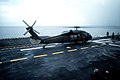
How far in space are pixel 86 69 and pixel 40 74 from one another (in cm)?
442

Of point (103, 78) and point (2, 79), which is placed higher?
point (2, 79)

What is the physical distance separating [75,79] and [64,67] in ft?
8.30

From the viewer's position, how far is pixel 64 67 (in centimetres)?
1106

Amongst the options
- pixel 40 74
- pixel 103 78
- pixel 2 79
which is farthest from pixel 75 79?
pixel 2 79

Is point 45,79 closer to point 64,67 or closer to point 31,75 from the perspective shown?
point 31,75

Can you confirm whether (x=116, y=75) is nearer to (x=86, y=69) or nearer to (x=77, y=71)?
(x=86, y=69)

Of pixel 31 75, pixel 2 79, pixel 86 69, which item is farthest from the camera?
pixel 86 69

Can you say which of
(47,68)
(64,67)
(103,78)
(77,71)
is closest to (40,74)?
(47,68)

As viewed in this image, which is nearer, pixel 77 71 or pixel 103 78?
pixel 103 78

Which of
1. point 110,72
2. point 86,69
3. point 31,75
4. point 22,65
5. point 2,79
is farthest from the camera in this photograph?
point 22,65

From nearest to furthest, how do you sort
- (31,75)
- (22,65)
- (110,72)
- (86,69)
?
(31,75) → (110,72) → (86,69) → (22,65)

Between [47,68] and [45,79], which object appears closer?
[45,79]

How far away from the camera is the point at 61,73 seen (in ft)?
31.9

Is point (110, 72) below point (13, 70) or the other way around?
below
